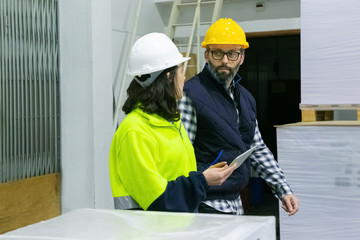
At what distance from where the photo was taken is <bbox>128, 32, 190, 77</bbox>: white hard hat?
212 cm

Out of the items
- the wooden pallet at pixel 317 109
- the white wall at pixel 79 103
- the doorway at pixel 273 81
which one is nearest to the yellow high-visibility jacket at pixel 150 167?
the wooden pallet at pixel 317 109

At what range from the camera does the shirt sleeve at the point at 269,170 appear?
2848mm

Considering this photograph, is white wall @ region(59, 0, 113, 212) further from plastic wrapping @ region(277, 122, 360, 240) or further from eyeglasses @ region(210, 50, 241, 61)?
eyeglasses @ region(210, 50, 241, 61)

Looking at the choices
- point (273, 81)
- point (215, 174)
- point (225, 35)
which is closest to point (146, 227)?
point (215, 174)

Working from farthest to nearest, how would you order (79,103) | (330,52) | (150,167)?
1. (79,103)
2. (330,52)
3. (150,167)

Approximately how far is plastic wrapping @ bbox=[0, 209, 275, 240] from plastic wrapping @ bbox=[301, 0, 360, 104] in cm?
249

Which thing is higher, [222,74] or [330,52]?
[330,52]

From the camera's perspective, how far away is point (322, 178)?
11.7ft

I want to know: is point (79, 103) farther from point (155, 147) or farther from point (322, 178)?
point (155, 147)

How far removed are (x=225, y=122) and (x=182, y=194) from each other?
80 cm

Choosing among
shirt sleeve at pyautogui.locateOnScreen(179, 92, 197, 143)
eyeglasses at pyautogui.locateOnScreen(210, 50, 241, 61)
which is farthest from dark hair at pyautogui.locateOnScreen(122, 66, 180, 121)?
eyeglasses at pyautogui.locateOnScreen(210, 50, 241, 61)

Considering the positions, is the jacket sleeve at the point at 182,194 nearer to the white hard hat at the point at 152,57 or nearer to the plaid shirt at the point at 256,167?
the white hard hat at the point at 152,57

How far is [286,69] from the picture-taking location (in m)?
9.64

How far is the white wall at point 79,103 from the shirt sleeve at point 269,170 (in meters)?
2.71
